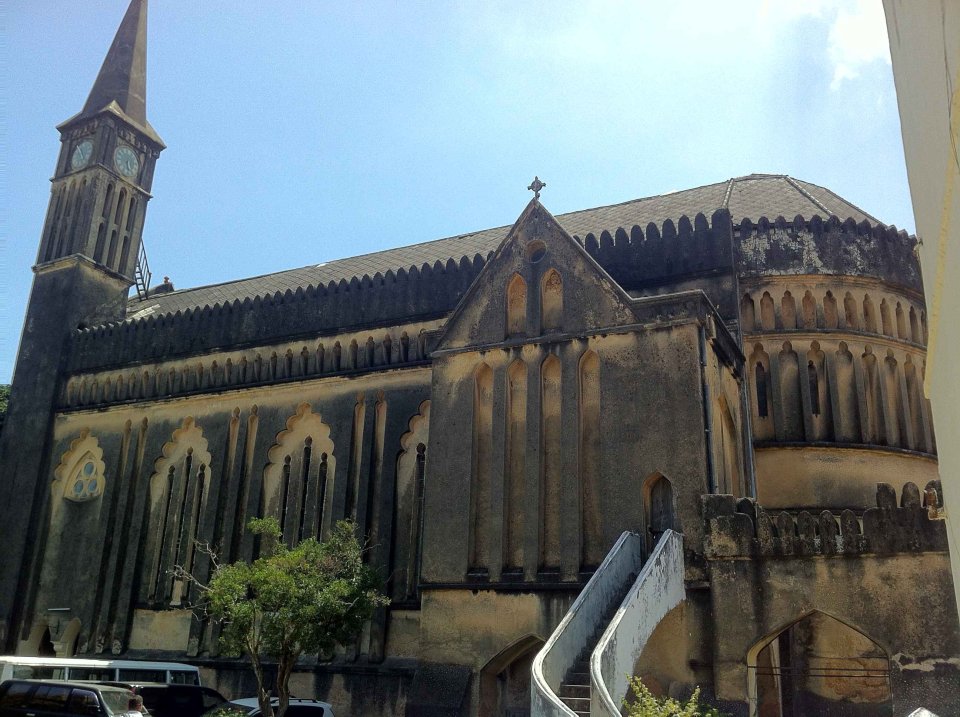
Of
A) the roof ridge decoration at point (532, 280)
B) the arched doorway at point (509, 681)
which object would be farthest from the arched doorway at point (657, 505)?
the roof ridge decoration at point (532, 280)

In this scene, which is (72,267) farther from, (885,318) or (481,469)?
(885,318)

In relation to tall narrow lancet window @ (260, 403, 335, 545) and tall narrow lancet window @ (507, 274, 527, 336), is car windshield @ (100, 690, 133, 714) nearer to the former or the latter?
tall narrow lancet window @ (260, 403, 335, 545)

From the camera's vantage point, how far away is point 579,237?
24.1 meters

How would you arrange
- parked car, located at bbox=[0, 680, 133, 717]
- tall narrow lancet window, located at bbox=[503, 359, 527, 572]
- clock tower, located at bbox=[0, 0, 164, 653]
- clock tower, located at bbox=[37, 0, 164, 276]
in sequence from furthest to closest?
clock tower, located at bbox=[37, 0, 164, 276] → clock tower, located at bbox=[0, 0, 164, 653] → tall narrow lancet window, located at bbox=[503, 359, 527, 572] → parked car, located at bbox=[0, 680, 133, 717]

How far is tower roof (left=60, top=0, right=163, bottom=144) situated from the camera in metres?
31.5

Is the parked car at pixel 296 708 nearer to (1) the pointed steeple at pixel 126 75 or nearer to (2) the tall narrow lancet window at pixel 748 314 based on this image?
(2) the tall narrow lancet window at pixel 748 314

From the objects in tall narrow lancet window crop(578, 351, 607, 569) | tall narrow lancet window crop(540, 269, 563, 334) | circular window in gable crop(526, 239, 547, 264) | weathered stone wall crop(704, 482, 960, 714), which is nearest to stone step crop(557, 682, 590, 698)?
weathered stone wall crop(704, 482, 960, 714)

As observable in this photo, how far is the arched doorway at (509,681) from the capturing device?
15.8 meters

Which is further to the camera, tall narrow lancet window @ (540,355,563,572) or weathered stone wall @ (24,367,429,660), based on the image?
weathered stone wall @ (24,367,429,660)

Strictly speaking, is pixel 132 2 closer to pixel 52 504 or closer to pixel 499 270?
pixel 52 504

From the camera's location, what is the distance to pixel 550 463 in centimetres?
1700

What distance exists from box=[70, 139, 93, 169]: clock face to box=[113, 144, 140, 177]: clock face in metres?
0.79

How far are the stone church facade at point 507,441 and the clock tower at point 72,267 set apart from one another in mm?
97

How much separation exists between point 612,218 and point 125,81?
17.4 meters
